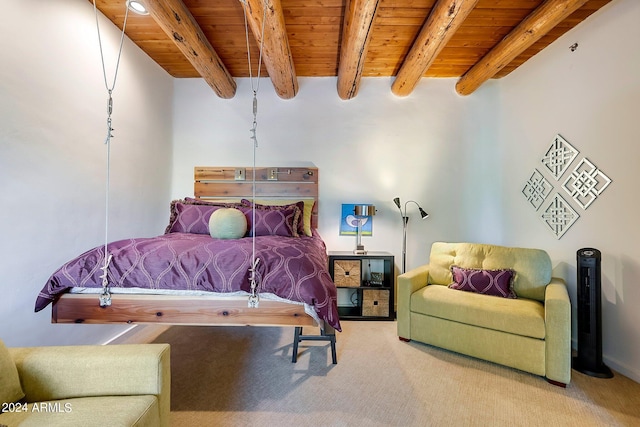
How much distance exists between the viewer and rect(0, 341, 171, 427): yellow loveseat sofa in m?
0.99

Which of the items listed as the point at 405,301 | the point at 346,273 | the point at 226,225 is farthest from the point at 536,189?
the point at 226,225

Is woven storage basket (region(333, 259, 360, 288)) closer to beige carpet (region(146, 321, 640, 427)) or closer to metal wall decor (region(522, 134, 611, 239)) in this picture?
beige carpet (region(146, 321, 640, 427))

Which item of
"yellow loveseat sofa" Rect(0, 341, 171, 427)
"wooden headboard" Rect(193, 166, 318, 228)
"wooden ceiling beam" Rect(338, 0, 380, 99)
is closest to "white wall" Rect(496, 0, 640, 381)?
"wooden ceiling beam" Rect(338, 0, 380, 99)

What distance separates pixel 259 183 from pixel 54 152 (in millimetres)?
1847

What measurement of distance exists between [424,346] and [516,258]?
3.62 ft

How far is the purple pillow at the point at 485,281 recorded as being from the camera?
2318mm

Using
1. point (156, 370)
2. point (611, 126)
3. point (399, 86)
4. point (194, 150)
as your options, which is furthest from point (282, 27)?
point (611, 126)

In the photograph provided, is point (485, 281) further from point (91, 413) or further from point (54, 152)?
point (54, 152)

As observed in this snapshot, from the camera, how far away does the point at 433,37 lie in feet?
7.48

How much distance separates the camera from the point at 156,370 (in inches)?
44.3

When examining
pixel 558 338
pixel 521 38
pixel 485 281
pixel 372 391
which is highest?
pixel 521 38

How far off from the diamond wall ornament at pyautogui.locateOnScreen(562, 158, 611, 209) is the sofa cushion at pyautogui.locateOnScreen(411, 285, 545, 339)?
0.94m

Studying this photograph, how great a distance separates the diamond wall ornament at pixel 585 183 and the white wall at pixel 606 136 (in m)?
0.04

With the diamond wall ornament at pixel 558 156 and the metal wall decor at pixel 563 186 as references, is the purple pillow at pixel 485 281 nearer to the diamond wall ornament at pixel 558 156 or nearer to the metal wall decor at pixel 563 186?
the metal wall decor at pixel 563 186
